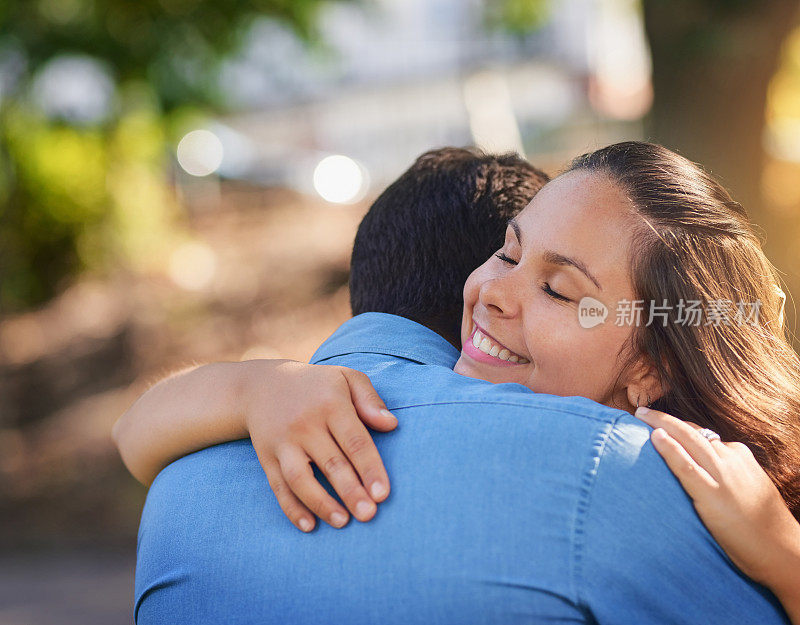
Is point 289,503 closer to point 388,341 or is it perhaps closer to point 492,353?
point 388,341

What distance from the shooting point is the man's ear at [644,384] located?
1.81m

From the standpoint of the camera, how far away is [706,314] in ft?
5.82

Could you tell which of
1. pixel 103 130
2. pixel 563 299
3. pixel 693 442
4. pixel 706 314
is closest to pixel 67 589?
pixel 563 299

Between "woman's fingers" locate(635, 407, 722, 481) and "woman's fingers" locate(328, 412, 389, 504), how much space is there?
19.9 inches

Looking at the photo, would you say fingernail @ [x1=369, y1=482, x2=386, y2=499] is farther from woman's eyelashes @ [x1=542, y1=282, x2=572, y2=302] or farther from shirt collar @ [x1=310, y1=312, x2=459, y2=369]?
woman's eyelashes @ [x1=542, y1=282, x2=572, y2=302]

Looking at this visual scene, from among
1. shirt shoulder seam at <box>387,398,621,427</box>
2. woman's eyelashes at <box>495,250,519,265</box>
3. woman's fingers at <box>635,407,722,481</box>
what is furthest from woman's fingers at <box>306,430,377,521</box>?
woman's eyelashes at <box>495,250,519,265</box>

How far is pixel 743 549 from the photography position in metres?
1.33

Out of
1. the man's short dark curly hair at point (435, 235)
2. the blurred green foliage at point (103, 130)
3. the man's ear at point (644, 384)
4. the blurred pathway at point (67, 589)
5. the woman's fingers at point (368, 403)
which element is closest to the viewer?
the woman's fingers at point (368, 403)

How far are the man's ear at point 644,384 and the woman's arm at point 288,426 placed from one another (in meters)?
0.64

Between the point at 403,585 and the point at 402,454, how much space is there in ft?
0.71

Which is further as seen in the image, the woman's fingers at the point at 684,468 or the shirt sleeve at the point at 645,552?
the woman's fingers at the point at 684,468

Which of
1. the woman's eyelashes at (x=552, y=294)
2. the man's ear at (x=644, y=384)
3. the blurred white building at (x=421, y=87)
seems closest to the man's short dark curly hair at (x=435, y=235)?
the woman's eyelashes at (x=552, y=294)

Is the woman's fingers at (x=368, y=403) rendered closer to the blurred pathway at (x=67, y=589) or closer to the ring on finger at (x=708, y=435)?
the ring on finger at (x=708, y=435)

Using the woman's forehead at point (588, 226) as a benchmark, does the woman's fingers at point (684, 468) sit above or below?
below
